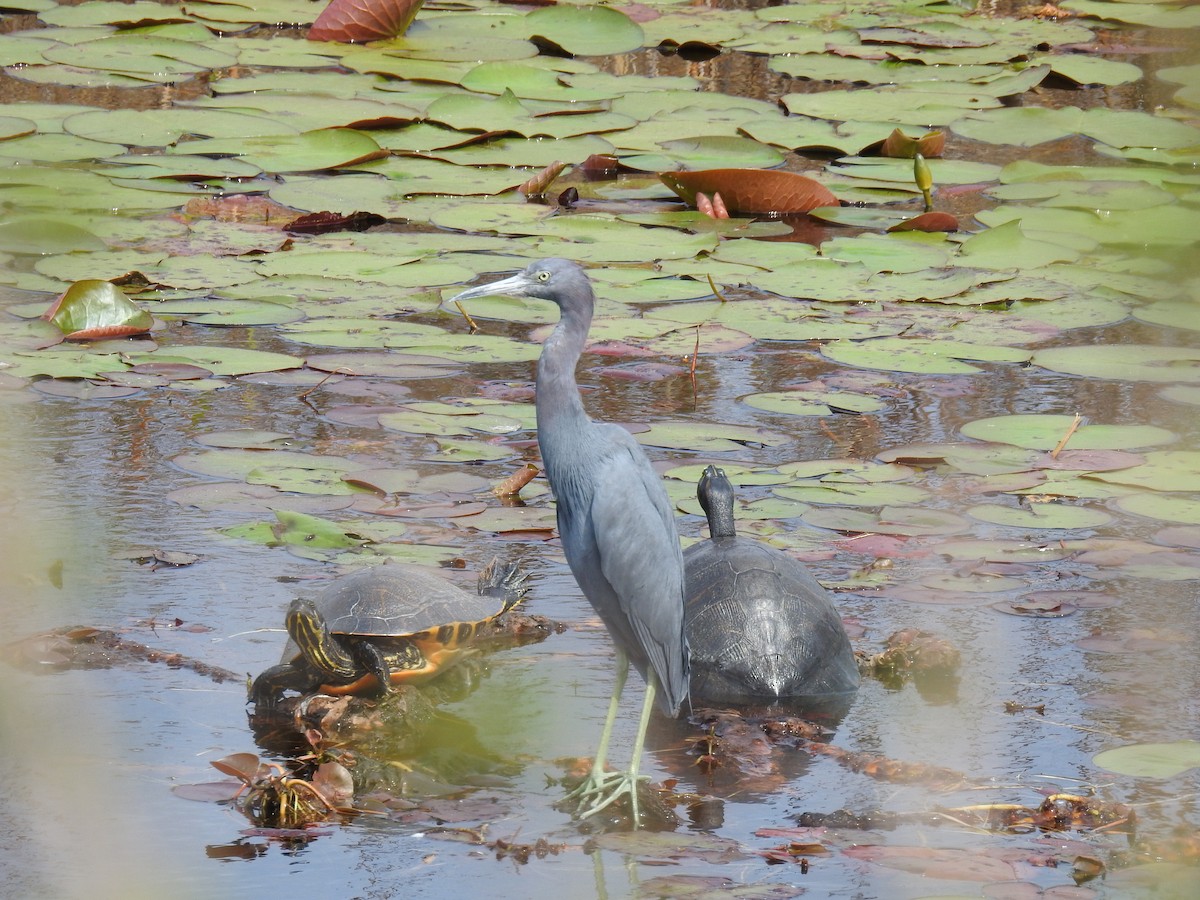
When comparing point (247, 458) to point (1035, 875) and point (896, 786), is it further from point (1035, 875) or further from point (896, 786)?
point (1035, 875)

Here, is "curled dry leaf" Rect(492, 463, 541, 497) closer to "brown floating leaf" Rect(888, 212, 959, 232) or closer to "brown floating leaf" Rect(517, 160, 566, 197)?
"brown floating leaf" Rect(517, 160, 566, 197)

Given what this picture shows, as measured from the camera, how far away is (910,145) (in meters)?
8.98

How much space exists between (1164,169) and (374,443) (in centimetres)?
522

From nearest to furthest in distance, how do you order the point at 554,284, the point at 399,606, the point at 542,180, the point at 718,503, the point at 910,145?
the point at 554,284 → the point at 399,606 → the point at 718,503 → the point at 542,180 → the point at 910,145

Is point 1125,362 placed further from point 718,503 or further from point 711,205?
point 718,503

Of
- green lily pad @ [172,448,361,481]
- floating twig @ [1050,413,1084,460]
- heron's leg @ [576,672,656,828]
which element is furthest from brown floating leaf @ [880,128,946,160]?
heron's leg @ [576,672,656,828]

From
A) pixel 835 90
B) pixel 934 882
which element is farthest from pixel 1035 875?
pixel 835 90

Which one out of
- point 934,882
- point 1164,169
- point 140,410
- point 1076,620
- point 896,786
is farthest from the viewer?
point 1164,169

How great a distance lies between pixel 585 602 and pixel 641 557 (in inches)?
41.4

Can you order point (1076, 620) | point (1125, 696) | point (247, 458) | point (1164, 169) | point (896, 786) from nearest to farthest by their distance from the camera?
point (896, 786) → point (1125, 696) → point (1076, 620) → point (247, 458) → point (1164, 169)

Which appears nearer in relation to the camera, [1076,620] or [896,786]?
[896,786]

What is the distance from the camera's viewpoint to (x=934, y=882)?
304 centimetres

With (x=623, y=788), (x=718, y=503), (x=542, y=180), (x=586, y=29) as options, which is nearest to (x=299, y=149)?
(x=542, y=180)

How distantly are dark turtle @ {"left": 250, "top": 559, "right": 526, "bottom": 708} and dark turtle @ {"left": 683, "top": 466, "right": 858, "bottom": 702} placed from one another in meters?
0.57
